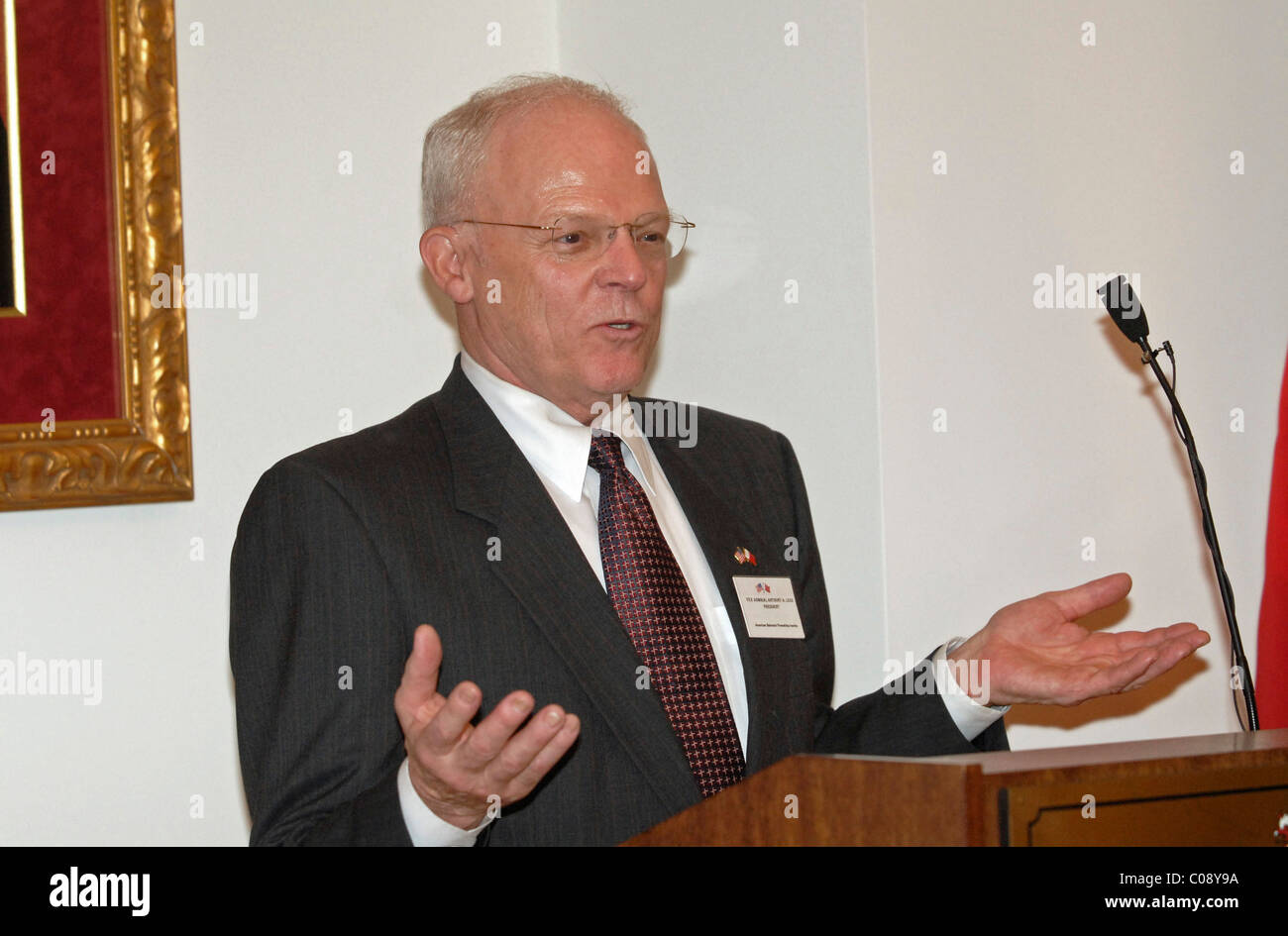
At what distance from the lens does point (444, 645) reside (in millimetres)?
1794

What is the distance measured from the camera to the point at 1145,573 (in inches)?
105

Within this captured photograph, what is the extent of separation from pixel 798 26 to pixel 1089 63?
0.58 m

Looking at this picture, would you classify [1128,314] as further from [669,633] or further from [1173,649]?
[669,633]

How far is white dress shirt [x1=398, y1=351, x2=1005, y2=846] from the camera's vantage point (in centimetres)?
194

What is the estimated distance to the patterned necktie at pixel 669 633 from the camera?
1829mm

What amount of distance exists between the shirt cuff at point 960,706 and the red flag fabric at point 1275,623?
2.96 ft

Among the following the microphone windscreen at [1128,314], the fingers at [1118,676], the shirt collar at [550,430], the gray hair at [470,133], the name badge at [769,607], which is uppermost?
the gray hair at [470,133]

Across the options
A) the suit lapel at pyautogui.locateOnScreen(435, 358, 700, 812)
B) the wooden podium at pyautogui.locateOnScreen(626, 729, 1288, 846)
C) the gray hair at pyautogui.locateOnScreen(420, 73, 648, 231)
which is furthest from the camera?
the gray hair at pyautogui.locateOnScreen(420, 73, 648, 231)

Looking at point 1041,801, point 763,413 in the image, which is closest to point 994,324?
point 763,413

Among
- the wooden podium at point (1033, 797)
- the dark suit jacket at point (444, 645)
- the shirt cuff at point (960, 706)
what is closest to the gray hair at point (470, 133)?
the dark suit jacket at point (444, 645)

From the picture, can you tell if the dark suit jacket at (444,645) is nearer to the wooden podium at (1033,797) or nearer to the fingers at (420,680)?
the fingers at (420,680)

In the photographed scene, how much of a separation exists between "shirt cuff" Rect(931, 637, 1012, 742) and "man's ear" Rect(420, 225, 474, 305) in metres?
0.91

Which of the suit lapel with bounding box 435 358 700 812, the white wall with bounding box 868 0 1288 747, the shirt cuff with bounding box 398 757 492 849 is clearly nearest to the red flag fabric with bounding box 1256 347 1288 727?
the white wall with bounding box 868 0 1288 747

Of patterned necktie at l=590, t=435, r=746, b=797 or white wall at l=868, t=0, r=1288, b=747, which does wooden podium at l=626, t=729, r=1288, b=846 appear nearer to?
patterned necktie at l=590, t=435, r=746, b=797
